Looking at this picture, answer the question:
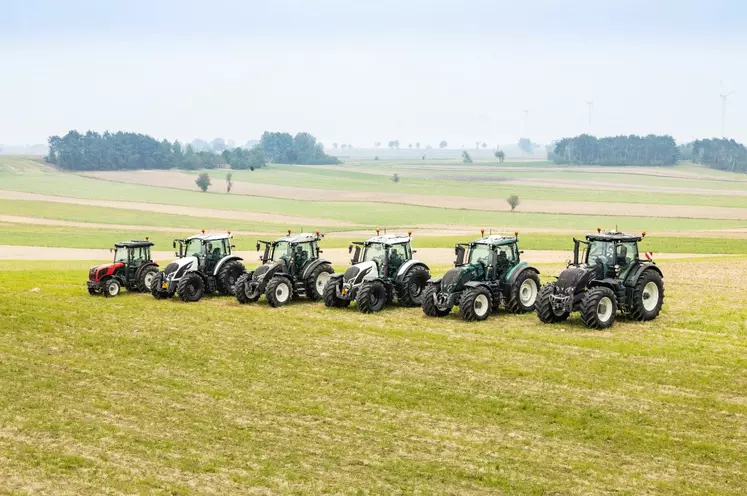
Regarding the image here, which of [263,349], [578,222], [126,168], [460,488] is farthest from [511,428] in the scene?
[126,168]

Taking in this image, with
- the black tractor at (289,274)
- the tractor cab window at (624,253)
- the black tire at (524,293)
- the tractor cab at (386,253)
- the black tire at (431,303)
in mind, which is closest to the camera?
the tractor cab window at (624,253)

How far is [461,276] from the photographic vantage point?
28.6 metres

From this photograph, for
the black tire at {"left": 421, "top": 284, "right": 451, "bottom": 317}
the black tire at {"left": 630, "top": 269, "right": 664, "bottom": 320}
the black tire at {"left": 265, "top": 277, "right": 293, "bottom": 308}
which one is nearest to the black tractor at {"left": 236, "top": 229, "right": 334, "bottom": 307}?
the black tire at {"left": 265, "top": 277, "right": 293, "bottom": 308}

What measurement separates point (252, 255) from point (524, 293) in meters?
29.8

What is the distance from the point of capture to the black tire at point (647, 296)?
27547 millimetres

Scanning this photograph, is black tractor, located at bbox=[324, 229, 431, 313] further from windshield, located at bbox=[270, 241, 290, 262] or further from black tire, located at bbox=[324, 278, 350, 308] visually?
windshield, located at bbox=[270, 241, 290, 262]

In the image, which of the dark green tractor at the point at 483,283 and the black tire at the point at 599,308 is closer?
the black tire at the point at 599,308

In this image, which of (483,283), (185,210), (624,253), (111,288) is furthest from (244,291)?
(185,210)

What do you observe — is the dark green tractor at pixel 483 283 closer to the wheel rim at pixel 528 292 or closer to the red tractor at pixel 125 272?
the wheel rim at pixel 528 292

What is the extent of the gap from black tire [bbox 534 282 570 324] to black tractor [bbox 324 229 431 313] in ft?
13.0

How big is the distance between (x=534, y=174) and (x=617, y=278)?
151876 millimetres

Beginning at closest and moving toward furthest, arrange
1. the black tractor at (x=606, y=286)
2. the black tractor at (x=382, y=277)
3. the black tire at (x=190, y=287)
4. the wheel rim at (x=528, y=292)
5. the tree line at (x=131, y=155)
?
the black tractor at (x=606, y=286) < the wheel rim at (x=528, y=292) < the black tractor at (x=382, y=277) < the black tire at (x=190, y=287) < the tree line at (x=131, y=155)

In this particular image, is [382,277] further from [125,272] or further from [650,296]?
[125,272]

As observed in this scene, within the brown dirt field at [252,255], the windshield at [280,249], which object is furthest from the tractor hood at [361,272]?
the brown dirt field at [252,255]
